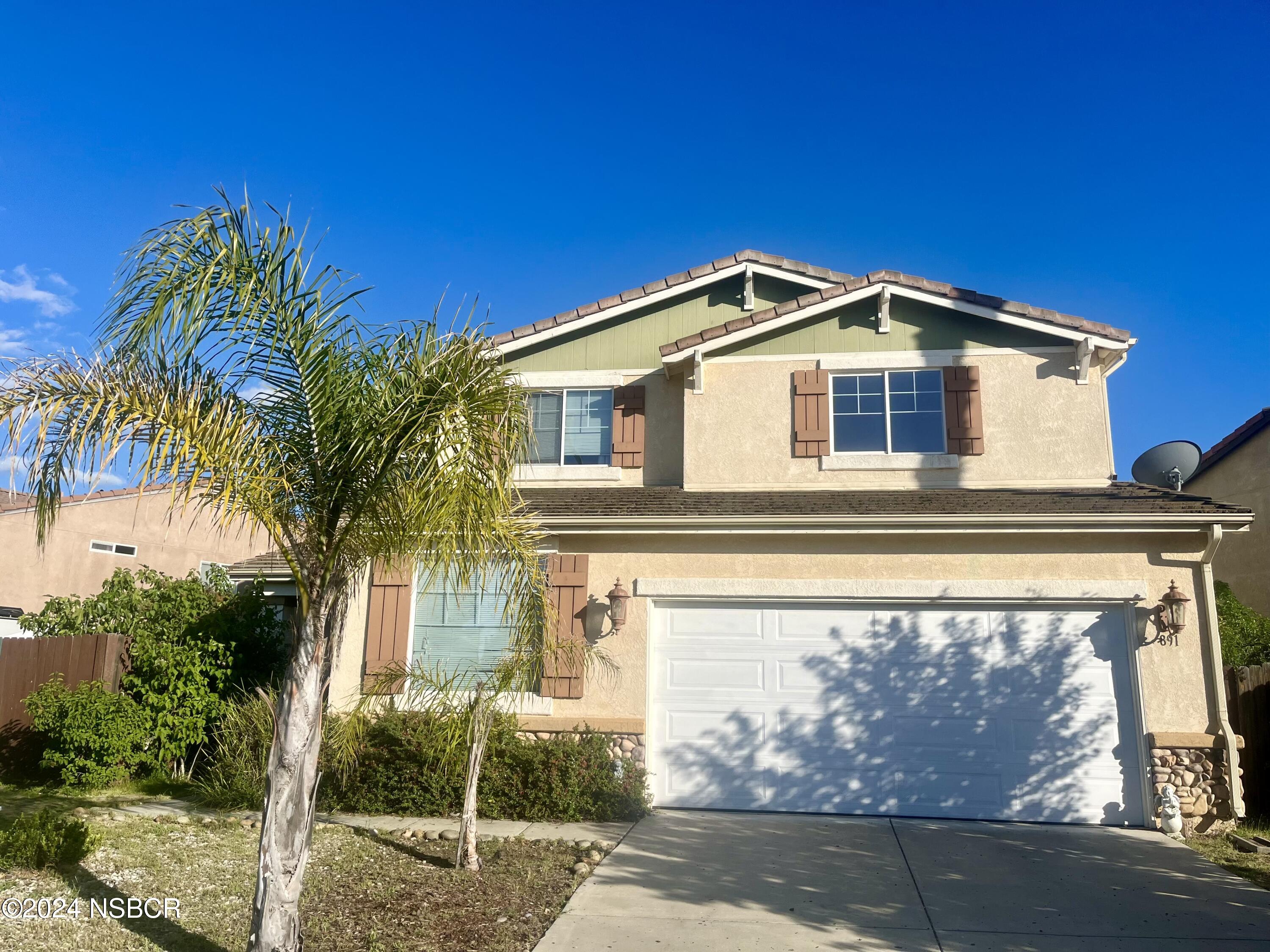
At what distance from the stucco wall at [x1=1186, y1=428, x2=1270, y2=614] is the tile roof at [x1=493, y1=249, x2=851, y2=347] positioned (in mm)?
8607

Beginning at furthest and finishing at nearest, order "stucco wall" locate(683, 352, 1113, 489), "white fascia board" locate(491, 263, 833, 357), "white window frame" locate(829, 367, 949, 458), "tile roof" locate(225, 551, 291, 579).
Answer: "white fascia board" locate(491, 263, 833, 357)
"tile roof" locate(225, 551, 291, 579)
"white window frame" locate(829, 367, 949, 458)
"stucco wall" locate(683, 352, 1113, 489)

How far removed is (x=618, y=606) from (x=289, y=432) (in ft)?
16.7

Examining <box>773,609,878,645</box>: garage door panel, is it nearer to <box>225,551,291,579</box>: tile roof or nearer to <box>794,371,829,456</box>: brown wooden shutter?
<box>794,371,829,456</box>: brown wooden shutter

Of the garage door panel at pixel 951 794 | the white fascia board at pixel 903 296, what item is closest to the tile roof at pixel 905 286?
the white fascia board at pixel 903 296

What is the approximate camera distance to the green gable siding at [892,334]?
11523 mm

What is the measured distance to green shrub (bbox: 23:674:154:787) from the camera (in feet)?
33.3

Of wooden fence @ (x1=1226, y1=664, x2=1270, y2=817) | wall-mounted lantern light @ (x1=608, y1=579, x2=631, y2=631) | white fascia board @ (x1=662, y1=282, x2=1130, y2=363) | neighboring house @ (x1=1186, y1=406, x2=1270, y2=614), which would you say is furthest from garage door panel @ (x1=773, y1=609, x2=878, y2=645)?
neighboring house @ (x1=1186, y1=406, x2=1270, y2=614)

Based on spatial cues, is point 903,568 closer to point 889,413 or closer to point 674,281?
point 889,413

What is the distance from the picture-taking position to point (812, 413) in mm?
11523

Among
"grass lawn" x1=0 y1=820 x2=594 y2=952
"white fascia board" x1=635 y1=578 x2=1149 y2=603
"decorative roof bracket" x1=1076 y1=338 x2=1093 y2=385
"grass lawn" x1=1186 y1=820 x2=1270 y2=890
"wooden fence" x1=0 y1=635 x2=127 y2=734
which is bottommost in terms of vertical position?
"grass lawn" x1=0 y1=820 x2=594 y2=952

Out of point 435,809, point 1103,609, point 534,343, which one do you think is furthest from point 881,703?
point 534,343

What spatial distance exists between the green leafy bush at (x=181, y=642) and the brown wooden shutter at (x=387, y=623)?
5.50 ft

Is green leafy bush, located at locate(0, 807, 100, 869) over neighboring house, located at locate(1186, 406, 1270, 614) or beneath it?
beneath

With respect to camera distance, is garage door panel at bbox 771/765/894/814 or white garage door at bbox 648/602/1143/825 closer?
white garage door at bbox 648/602/1143/825
